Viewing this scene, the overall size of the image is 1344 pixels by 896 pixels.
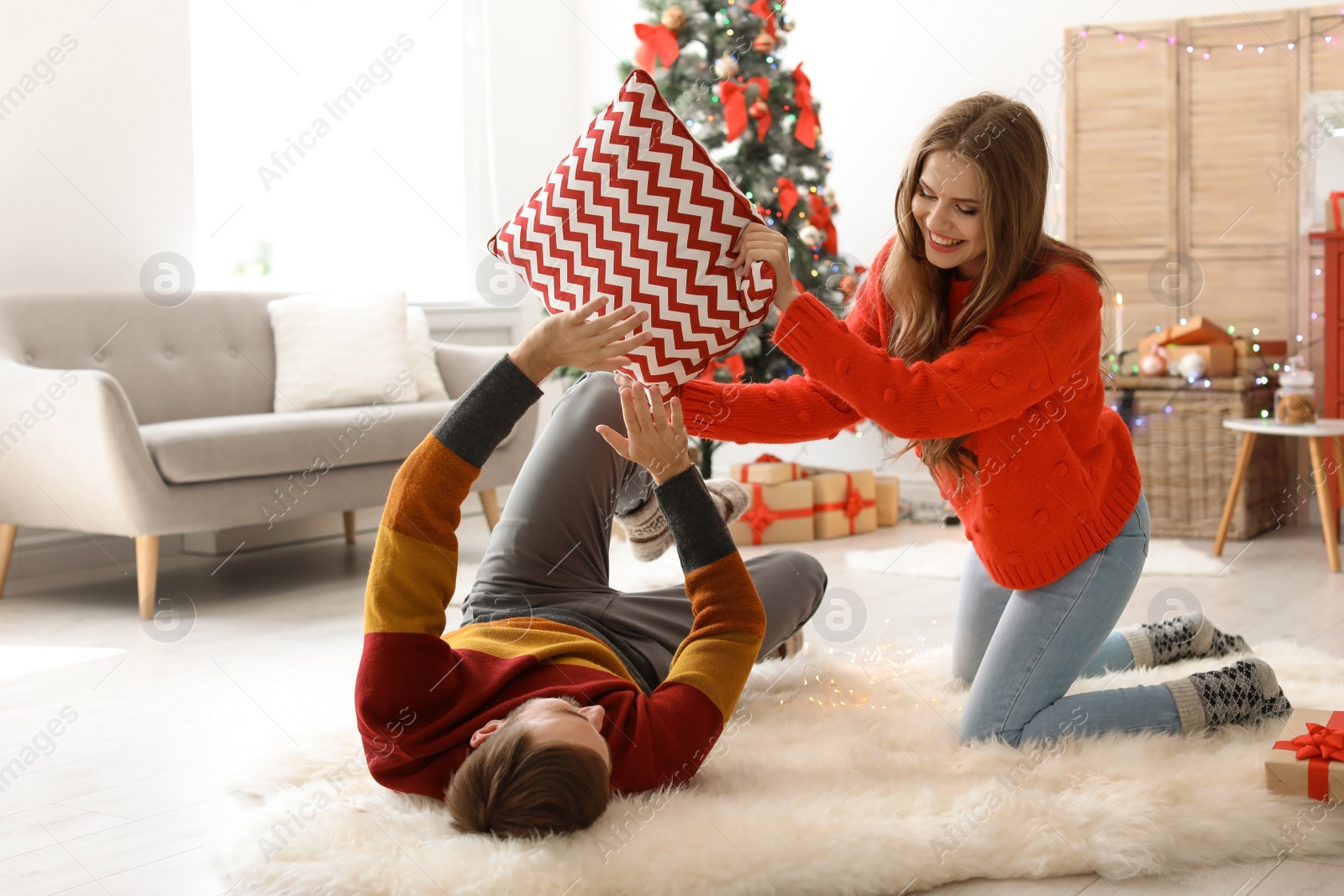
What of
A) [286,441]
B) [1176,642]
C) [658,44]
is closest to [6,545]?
[286,441]

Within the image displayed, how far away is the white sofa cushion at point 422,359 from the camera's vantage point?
415 cm

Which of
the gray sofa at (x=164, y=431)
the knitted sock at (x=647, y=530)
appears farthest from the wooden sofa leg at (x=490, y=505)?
the knitted sock at (x=647, y=530)

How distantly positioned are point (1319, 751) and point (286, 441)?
8.69 feet

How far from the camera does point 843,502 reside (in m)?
4.25

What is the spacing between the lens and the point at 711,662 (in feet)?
5.17

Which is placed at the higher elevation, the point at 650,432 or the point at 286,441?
the point at 650,432

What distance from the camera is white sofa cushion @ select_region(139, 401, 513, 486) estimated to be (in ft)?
10.4

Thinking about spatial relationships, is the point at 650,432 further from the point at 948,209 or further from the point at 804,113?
the point at 804,113

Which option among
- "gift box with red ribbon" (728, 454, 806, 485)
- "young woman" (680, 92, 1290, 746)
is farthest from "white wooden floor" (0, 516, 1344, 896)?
"young woman" (680, 92, 1290, 746)

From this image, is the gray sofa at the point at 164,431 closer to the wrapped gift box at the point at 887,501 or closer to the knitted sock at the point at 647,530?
the wrapped gift box at the point at 887,501

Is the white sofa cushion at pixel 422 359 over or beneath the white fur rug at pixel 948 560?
over

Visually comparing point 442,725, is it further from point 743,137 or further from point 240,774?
point 743,137

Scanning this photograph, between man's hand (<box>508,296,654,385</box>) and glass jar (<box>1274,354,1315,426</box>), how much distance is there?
9.32ft

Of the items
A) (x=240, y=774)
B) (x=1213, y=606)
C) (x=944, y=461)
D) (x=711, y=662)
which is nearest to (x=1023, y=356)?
(x=944, y=461)
